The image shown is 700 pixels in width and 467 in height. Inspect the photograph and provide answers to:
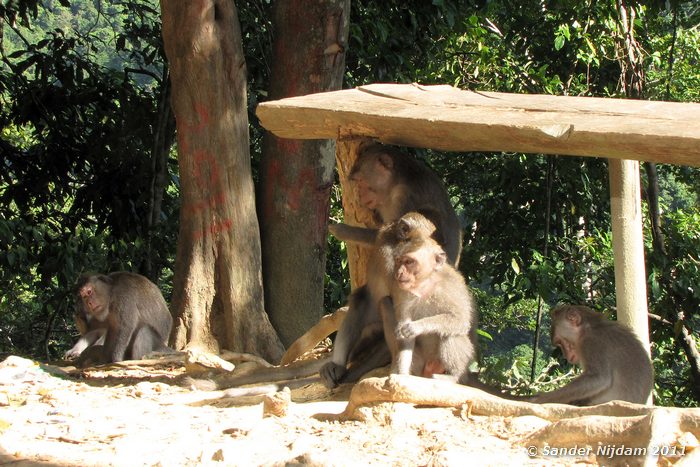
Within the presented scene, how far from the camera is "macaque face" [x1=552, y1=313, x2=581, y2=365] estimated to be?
582cm

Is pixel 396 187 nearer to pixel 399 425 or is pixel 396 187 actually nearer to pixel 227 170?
pixel 227 170

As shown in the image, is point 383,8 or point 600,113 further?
point 383,8

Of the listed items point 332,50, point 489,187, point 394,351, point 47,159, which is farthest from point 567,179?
point 47,159

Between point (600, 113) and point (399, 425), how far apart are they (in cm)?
204

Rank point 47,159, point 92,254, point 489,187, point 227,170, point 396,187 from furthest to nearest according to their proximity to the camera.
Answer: point 92,254, point 489,187, point 47,159, point 227,170, point 396,187

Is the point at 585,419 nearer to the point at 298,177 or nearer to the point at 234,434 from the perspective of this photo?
the point at 234,434

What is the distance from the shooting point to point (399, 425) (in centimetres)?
442

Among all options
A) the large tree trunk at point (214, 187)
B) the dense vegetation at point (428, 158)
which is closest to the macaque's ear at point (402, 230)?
the large tree trunk at point (214, 187)

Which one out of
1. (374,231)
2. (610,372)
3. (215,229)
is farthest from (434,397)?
(215,229)

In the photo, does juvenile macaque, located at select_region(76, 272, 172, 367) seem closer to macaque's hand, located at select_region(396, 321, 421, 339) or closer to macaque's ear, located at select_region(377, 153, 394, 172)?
macaque's ear, located at select_region(377, 153, 394, 172)

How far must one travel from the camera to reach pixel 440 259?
561 centimetres

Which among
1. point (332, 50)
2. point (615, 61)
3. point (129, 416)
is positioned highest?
point (615, 61)

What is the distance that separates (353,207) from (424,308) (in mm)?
1244

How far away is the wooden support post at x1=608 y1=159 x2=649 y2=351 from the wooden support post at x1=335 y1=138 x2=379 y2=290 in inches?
68.3
